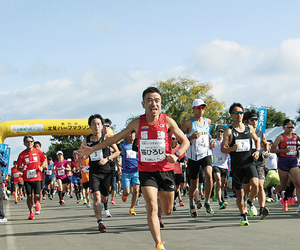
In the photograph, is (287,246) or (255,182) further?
(255,182)

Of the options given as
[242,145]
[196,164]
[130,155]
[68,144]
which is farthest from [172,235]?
[68,144]

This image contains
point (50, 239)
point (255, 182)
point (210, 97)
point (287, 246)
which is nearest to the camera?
point (287, 246)

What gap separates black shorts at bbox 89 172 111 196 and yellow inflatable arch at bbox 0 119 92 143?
20186mm

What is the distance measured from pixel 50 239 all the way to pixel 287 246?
378 centimetres

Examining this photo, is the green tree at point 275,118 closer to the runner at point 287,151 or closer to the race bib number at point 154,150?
the runner at point 287,151

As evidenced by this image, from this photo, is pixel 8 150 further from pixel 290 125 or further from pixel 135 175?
pixel 290 125

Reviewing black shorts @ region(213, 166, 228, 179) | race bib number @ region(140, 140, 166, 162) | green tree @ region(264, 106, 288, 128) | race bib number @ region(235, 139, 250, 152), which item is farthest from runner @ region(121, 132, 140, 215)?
green tree @ region(264, 106, 288, 128)

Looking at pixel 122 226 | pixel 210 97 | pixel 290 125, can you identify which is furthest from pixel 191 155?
pixel 210 97

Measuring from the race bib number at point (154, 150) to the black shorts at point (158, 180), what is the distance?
19cm

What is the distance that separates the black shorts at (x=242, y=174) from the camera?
8.02 metres

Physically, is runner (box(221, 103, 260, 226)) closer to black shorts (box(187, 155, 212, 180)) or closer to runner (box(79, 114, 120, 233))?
black shorts (box(187, 155, 212, 180))

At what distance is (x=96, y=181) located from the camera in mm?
8438

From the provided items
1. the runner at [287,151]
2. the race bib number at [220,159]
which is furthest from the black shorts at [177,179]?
the runner at [287,151]

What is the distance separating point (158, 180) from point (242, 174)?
2955 millimetres
